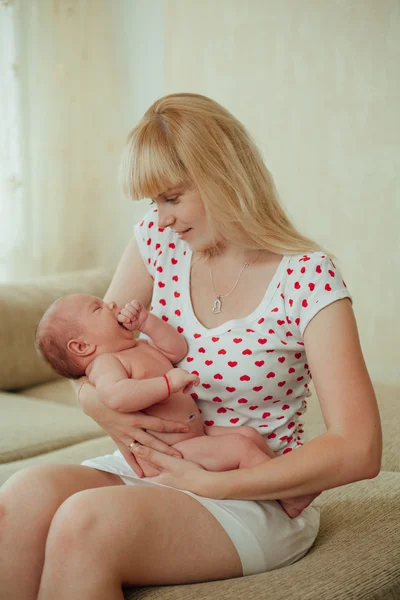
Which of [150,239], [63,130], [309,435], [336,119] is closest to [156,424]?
[150,239]

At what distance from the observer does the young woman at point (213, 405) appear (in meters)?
1.28

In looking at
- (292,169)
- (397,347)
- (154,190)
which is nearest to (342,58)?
(292,169)

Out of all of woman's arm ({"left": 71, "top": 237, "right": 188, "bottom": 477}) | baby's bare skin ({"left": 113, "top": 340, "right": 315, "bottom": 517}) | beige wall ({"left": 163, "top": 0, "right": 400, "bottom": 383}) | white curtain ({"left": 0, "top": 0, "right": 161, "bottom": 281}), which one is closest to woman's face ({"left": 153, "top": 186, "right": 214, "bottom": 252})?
baby's bare skin ({"left": 113, "top": 340, "right": 315, "bottom": 517})

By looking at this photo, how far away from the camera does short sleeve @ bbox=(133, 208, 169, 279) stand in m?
1.83

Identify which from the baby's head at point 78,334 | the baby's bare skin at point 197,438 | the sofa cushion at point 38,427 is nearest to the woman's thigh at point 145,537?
the baby's bare skin at point 197,438

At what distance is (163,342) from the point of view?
1.62 meters

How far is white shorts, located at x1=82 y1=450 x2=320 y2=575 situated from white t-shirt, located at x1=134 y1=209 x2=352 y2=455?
6.8 inches

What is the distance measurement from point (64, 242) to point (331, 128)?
5.28 feet

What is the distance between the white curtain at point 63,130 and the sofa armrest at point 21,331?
73 cm

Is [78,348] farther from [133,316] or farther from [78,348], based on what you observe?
[133,316]

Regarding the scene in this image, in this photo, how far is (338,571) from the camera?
1.37 m

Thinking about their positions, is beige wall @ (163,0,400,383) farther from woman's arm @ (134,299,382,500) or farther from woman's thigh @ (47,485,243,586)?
woman's thigh @ (47,485,243,586)

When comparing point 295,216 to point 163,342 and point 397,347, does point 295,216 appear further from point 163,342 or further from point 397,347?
point 163,342

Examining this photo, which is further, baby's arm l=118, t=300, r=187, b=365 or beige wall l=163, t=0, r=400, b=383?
beige wall l=163, t=0, r=400, b=383
